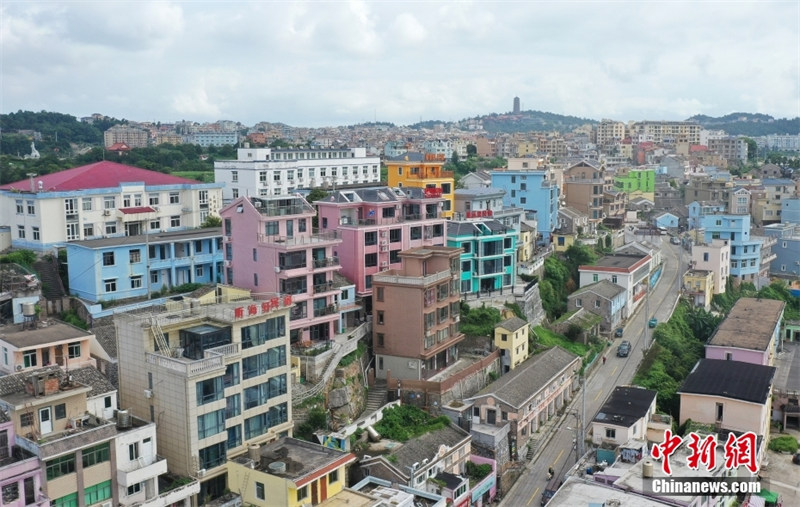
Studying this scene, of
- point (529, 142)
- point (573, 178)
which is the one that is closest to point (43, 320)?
point (573, 178)

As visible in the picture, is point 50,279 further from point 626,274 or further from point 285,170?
point 626,274

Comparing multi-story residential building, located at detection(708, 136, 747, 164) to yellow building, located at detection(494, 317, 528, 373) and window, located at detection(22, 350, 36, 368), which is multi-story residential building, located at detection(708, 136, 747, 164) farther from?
window, located at detection(22, 350, 36, 368)

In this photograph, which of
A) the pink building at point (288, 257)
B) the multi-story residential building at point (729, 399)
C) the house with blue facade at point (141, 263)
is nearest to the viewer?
the pink building at point (288, 257)

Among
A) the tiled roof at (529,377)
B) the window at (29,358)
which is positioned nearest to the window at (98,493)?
the window at (29,358)

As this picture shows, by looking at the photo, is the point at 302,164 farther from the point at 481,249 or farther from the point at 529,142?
the point at 529,142

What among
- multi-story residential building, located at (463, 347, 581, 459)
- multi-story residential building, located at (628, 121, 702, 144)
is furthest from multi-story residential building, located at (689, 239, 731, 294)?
multi-story residential building, located at (628, 121, 702, 144)

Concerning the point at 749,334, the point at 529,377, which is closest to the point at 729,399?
the point at 529,377

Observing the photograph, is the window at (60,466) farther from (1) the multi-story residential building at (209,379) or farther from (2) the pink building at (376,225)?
(2) the pink building at (376,225)
